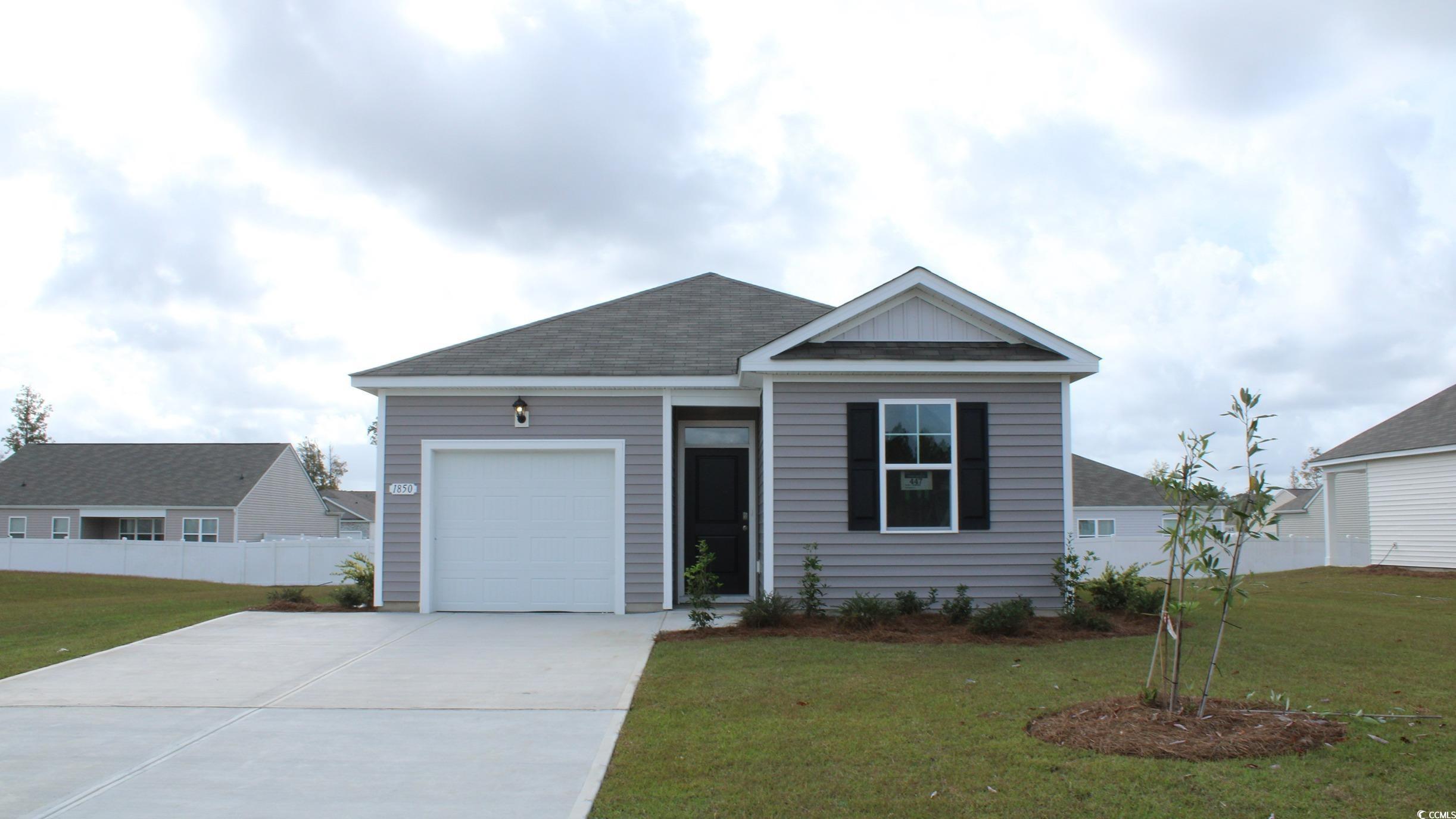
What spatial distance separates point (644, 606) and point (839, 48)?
25.4 ft

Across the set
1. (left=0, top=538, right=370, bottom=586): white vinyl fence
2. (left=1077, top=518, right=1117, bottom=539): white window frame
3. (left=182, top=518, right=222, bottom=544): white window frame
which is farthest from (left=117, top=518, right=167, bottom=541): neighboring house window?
(left=1077, top=518, right=1117, bottom=539): white window frame

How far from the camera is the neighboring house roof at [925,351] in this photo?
1064 cm

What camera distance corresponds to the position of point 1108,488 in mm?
34531

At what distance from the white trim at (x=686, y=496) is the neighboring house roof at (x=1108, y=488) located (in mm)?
23568

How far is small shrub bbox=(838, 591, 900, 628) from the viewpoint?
9.79m

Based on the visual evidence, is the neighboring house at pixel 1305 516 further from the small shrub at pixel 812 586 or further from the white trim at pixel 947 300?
the small shrub at pixel 812 586

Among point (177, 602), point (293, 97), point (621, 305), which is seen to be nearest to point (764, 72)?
point (621, 305)

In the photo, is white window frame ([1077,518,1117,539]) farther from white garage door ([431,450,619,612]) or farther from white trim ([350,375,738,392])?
white garage door ([431,450,619,612])

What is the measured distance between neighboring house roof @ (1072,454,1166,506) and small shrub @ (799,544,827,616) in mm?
24738

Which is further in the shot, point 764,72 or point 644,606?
point 764,72

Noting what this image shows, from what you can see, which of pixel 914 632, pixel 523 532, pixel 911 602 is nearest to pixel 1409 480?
pixel 911 602

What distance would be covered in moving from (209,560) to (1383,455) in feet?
93.7

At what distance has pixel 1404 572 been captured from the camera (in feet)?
63.7

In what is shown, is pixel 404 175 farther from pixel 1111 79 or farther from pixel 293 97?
pixel 1111 79
